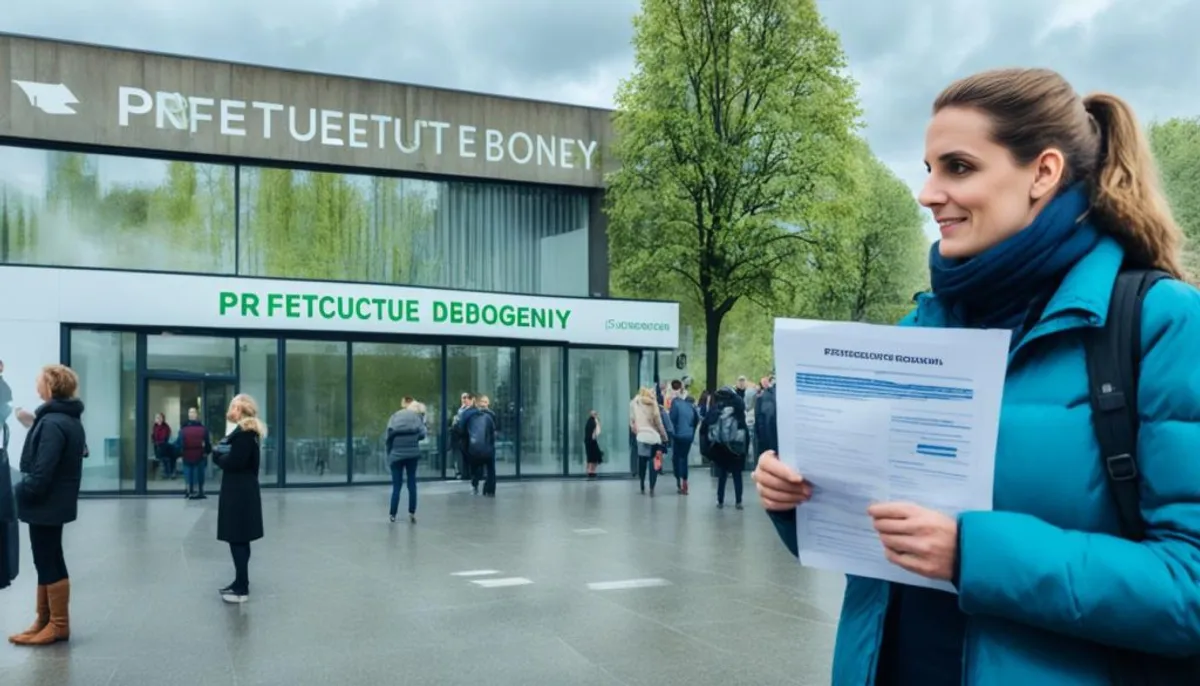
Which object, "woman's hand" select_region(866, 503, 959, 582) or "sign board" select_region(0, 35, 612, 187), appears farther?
"sign board" select_region(0, 35, 612, 187)

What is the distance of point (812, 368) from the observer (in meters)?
1.91

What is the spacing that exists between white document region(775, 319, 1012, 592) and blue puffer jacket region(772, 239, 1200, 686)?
7 centimetres

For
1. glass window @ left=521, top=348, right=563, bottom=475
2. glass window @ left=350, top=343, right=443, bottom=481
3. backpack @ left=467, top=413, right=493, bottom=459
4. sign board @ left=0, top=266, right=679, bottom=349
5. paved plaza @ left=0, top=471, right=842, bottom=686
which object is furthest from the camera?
glass window @ left=521, top=348, right=563, bottom=475

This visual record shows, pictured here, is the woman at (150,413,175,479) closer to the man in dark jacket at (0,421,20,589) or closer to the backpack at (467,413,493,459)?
the backpack at (467,413,493,459)

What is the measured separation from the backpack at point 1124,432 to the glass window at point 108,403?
21783mm

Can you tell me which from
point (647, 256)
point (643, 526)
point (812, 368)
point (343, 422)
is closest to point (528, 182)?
point (647, 256)

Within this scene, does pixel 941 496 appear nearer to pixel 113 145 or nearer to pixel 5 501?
pixel 5 501

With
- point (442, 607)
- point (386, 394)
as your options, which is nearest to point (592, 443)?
point (386, 394)

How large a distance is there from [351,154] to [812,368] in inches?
940

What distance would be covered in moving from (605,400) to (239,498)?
56.1 feet

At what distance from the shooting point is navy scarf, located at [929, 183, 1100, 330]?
1.85m

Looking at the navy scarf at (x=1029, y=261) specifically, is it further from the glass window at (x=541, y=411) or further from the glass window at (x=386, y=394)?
the glass window at (x=541, y=411)

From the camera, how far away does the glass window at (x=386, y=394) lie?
2341 centimetres

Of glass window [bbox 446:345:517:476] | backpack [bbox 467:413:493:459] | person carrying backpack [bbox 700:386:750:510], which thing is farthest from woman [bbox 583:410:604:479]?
person carrying backpack [bbox 700:386:750:510]
